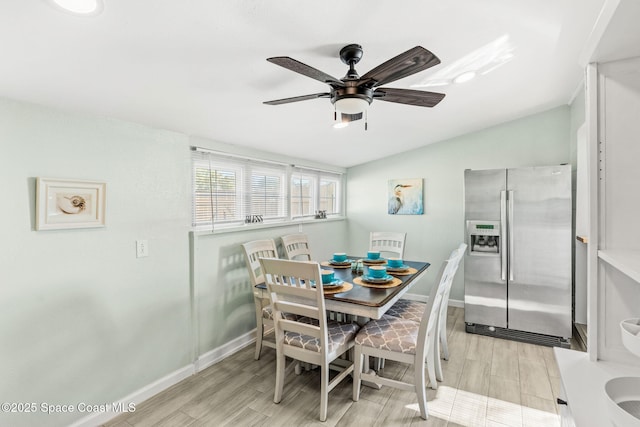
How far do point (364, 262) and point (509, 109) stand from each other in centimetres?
230

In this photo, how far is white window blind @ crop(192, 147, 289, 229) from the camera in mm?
2832

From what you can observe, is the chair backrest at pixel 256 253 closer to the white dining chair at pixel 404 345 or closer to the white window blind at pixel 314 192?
the white window blind at pixel 314 192

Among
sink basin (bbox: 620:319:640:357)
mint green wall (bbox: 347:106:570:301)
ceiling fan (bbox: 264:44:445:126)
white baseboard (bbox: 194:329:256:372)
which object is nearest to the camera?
sink basin (bbox: 620:319:640:357)

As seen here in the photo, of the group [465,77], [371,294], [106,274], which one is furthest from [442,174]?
[106,274]

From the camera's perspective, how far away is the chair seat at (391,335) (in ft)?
6.86

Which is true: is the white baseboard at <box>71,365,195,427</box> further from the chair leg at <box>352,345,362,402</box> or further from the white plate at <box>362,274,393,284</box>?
the white plate at <box>362,274,393,284</box>

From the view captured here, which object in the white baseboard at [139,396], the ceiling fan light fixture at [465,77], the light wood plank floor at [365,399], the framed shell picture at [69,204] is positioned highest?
the ceiling fan light fixture at [465,77]

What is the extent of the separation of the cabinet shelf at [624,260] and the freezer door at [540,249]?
2.54m

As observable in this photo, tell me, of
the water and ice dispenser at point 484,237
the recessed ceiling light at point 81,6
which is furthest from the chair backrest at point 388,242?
the recessed ceiling light at point 81,6

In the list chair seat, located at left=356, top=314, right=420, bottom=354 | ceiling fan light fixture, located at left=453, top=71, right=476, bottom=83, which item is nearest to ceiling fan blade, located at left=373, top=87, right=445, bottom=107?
ceiling fan light fixture, located at left=453, top=71, right=476, bottom=83

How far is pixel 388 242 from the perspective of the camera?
12.3ft

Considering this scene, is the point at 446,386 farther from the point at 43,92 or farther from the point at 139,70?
the point at 43,92

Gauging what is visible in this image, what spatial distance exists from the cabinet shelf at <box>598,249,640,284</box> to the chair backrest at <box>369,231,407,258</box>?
2632 mm

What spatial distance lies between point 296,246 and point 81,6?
284 centimetres
